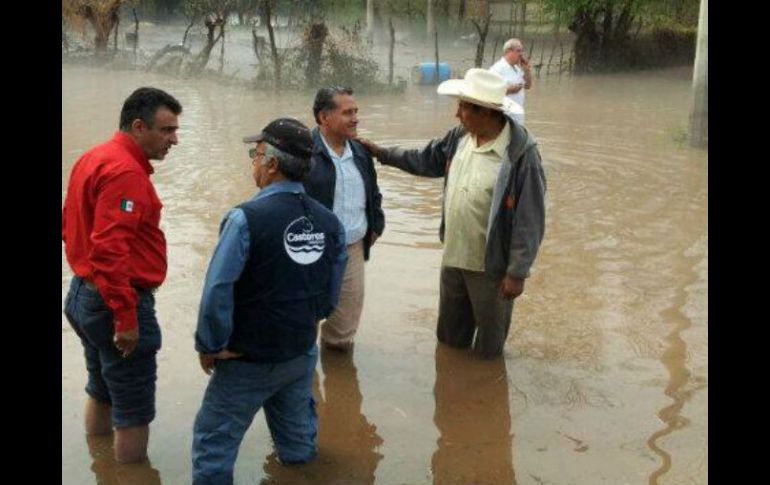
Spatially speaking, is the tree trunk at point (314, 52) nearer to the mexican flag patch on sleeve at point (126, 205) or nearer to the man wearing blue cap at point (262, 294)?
the man wearing blue cap at point (262, 294)

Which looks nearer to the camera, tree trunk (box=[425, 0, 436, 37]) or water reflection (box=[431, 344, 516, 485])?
water reflection (box=[431, 344, 516, 485])

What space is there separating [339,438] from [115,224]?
1.75 metres

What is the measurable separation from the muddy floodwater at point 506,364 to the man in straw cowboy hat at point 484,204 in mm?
358

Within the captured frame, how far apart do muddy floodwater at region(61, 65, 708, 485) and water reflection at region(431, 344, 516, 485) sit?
0.01 m

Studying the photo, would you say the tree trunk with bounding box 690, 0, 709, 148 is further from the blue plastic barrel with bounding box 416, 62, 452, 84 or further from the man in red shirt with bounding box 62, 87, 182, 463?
the man in red shirt with bounding box 62, 87, 182, 463

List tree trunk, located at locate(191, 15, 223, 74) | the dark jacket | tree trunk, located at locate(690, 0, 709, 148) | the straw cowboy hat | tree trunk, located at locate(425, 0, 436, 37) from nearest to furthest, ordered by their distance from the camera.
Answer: the straw cowboy hat → the dark jacket → tree trunk, located at locate(690, 0, 709, 148) → tree trunk, located at locate(191, 15, 223, 74) → tree trunk, located at locate(425, 0, 436, 37)

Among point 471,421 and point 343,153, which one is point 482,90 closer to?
point 343,153

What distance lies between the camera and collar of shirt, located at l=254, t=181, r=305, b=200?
337 cm

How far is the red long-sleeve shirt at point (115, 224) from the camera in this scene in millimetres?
3297

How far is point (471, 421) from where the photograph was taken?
14.9ft

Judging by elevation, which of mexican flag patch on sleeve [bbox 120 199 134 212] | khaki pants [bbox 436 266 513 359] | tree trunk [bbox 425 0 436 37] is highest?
tree trunk [bbox 425 0 436 37]

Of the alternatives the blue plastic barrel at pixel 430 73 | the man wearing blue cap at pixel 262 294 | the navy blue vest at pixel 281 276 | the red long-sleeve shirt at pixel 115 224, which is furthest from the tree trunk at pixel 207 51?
the navy blue vest at pixel 281 276

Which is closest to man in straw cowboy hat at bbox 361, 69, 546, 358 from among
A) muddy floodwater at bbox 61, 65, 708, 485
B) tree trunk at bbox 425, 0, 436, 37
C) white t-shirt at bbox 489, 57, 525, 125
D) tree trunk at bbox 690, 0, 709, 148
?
muddy floodwater at bbox 61, 65, 708, 485

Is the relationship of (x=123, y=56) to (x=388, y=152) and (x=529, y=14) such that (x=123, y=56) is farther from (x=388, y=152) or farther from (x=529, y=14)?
(x=388, y=152)
